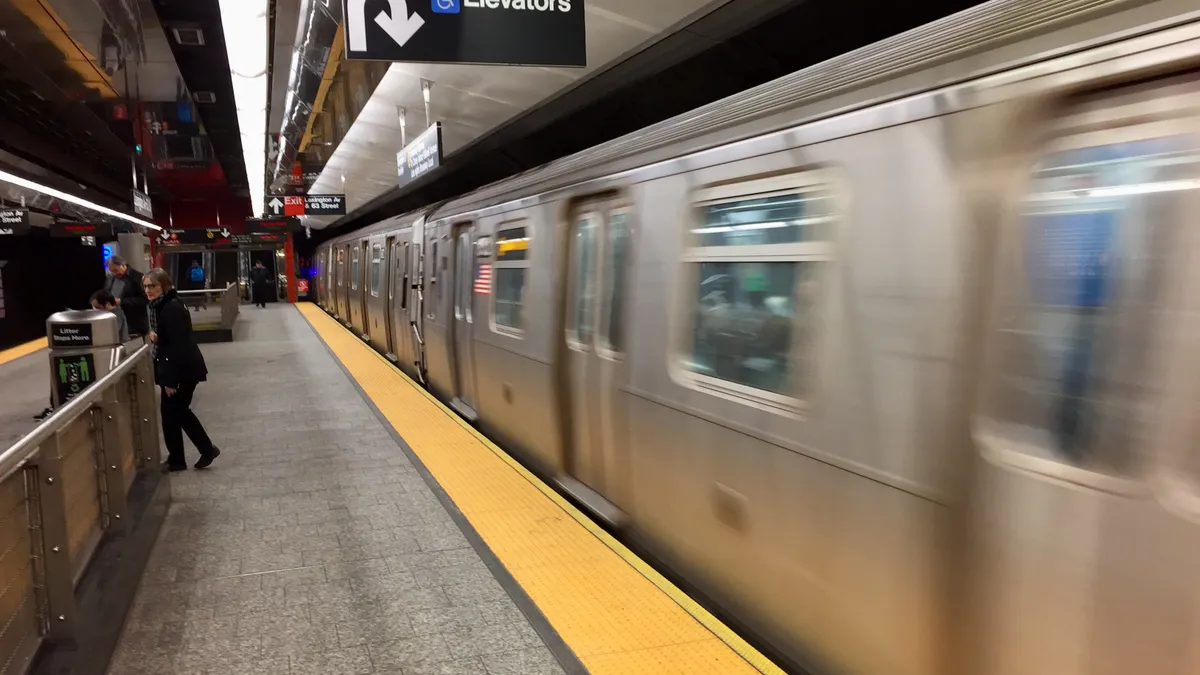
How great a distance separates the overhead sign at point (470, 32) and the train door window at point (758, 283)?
67.4 inches

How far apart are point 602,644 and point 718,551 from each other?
0.66m

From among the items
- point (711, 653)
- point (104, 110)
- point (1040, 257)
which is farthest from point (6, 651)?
point (104, 110)

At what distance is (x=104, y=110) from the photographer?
11188 millimetres

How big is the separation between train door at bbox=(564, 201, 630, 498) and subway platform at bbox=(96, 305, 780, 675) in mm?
332

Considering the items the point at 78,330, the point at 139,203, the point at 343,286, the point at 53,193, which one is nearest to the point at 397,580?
the point at 78,330

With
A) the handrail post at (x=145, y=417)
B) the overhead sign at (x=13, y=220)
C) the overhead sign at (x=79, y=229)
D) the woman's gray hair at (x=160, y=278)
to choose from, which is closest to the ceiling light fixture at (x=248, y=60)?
the woman's gray hair at (x=160, y=278)

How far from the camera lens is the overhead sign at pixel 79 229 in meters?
19.5

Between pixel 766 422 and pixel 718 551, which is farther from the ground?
pixel 766 422

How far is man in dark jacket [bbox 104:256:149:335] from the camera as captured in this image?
28.8 feet

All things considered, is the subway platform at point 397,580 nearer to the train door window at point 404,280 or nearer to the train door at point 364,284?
the train door window at point 404,280

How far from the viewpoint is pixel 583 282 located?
492cm

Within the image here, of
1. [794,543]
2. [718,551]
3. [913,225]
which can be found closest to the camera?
[913,225]

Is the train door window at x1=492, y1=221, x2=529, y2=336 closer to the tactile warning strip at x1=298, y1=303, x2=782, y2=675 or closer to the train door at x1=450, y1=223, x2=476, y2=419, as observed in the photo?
the train door at x1=450, y1=223, x2=476, y2=419

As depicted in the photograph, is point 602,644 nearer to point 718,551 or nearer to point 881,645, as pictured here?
point 718,551
